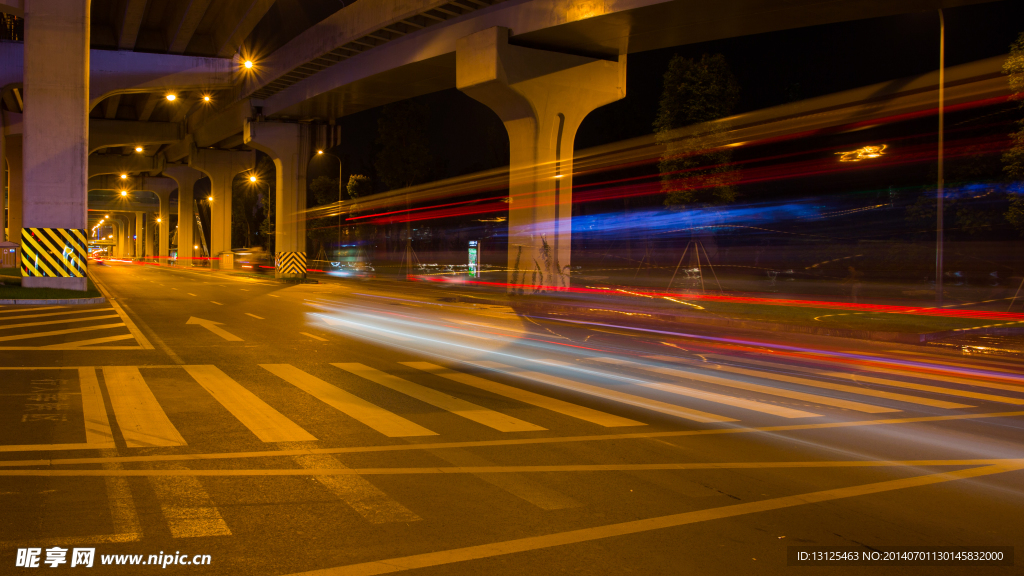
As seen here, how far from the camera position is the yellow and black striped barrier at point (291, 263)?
44969 millimetres

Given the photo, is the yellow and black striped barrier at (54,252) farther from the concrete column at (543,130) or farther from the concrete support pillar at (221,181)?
the concrete support pillar at (221,181)

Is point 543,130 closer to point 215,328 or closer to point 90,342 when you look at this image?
point 215,328

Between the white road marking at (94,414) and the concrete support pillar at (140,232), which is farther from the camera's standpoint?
the concrete support pillar at (140,232)

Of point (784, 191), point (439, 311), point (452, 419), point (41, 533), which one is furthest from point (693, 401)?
point (784, 191)

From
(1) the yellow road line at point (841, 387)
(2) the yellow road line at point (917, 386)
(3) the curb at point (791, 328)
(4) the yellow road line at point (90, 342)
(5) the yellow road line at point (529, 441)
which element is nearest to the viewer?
(5) the yellow road line at point (529, 441)

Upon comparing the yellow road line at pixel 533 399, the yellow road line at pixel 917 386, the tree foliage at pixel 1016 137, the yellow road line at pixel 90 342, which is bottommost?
the yellow road line at pixel 917 386

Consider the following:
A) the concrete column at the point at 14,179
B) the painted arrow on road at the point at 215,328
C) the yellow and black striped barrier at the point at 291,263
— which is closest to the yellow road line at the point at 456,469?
the painted arrow on road at the point at 215,328

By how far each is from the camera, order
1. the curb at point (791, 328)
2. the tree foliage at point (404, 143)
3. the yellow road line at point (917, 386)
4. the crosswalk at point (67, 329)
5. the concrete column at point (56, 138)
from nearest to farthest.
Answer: the yellow road line at point (917, 386)
the crosswalk at point (67, 329)
the curb at point (791, 328)
the concrete column at point (56, 138)
the tree foliage at point (404, 143)

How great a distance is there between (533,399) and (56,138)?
21.3 meters

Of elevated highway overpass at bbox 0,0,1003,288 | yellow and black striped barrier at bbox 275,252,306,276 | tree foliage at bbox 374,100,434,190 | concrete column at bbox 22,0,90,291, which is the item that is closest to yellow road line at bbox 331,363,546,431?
elevated highway overpass at bbox 0,0,1003,288

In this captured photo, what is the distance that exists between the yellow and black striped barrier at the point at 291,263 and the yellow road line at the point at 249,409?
117 ft

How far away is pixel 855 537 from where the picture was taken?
452cm

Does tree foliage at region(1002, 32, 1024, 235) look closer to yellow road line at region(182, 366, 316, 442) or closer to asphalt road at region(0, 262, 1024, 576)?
asphalt road at region(0, 262, 1024, 576)

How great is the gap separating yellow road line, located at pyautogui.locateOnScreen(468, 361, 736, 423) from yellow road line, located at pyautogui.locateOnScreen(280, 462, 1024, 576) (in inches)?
92.2
